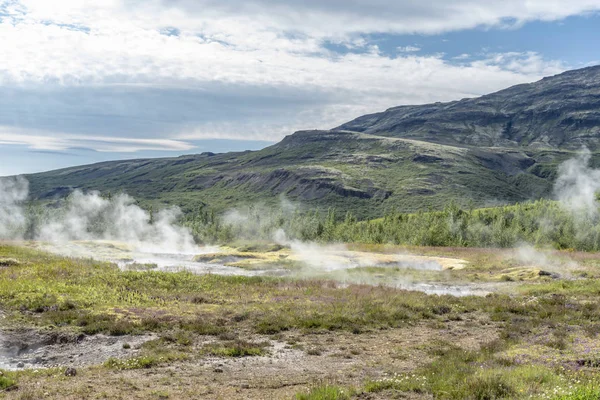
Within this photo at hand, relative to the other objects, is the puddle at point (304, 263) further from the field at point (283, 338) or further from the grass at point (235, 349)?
the grass at point (235, 349)

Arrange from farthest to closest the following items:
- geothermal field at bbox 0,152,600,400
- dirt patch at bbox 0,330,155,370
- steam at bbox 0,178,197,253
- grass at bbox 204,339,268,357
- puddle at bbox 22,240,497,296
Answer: steam at bbox 0,178,197,253, puddle at bbox 22,240,497,296, grass at bbox 204,339,268,357, dirt patch at bbox 0,330,155,370, geothermal field at bbox 0,152,600,400

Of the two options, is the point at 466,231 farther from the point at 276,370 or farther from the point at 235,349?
the point at 276,370

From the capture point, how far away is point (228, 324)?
29.5 metres

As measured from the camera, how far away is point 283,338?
26.7 metres

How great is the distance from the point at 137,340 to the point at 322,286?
2257 cm

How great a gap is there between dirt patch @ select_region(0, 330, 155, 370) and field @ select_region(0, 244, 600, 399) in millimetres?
104

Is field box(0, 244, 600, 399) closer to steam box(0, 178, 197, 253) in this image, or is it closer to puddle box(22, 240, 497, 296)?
puddle box(22, 240, 497, 296)

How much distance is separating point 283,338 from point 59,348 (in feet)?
39.4

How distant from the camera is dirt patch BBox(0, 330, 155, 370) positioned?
2216cm

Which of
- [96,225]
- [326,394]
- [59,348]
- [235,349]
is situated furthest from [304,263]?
[96,225]

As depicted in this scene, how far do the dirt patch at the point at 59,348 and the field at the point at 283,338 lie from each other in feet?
0.34

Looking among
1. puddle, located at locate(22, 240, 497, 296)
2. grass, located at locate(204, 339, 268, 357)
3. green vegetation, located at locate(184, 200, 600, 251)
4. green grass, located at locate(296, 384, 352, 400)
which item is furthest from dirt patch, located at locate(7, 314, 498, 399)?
green vegetation, located at locate(184, 200, 600, 251)

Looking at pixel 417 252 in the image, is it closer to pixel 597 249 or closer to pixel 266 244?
pixel 266 244

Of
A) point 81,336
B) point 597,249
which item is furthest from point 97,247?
point 597,249
